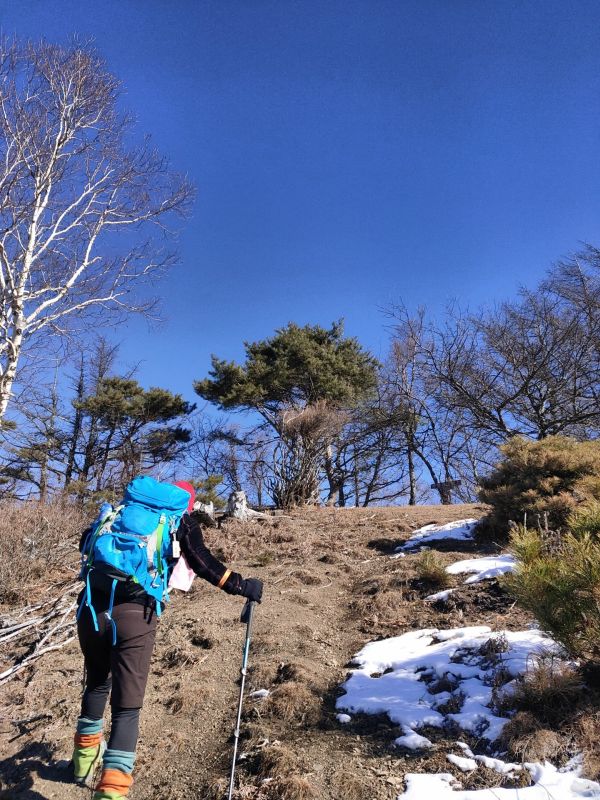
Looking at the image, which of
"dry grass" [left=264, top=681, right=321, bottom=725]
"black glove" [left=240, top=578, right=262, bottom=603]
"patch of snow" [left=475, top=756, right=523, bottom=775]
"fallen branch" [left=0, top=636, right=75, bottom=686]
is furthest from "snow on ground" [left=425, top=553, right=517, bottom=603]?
"fallen branch" [left=0, top=636, right=75, bottom=686]

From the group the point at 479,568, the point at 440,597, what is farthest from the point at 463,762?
the point at 479,568

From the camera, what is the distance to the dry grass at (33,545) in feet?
19.7

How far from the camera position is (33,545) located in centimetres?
660

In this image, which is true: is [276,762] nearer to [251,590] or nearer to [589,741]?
[251,590]

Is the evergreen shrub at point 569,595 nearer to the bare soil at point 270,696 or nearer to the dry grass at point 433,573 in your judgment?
the bare soil at point 270,696

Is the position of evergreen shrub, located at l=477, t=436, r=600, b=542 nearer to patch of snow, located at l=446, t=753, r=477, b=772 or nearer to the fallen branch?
patch of snow, located at l=446, t=753, r=477, b=772

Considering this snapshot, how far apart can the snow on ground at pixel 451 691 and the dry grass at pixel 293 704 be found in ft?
0.69

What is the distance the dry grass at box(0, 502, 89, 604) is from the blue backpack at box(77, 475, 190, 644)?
3.90 meters

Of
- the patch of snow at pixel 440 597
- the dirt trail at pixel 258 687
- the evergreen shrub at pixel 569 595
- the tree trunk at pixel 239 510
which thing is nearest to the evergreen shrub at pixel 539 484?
the patch of snow at pixel 440 597

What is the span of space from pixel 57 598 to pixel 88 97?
10.5 meters

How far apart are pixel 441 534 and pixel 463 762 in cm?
585

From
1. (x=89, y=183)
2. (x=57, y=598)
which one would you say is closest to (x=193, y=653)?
(x=57, y=598)

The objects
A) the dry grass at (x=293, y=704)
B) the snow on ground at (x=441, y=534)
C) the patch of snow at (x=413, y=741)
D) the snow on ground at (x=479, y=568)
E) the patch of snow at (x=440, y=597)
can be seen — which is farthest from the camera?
the snow on ground at (x=441, y=534)

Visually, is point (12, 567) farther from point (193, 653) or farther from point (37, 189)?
point (37, 189)
